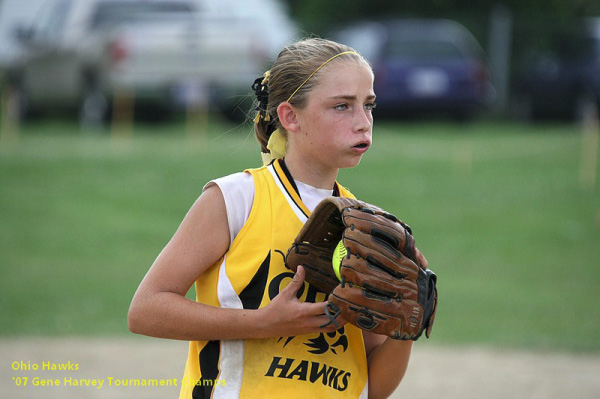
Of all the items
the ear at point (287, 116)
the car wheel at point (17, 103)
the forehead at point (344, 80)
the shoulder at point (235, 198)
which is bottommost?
the car wheel at point (17, 103)

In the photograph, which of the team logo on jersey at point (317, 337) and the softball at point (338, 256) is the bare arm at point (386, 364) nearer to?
the team logo on jersey at point (317, 337)

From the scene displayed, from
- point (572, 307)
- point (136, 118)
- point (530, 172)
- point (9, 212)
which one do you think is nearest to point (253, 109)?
point (572, 307)

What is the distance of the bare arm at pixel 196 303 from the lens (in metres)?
2.28

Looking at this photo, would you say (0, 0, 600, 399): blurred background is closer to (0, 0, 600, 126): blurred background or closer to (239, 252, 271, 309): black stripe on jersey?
(0, 0, 600, 126): blurred background

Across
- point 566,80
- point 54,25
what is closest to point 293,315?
point 54,25

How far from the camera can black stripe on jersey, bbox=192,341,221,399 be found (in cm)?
238

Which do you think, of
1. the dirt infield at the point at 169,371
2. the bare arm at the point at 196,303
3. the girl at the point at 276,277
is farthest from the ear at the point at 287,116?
the dirt infield at the point at 169,371

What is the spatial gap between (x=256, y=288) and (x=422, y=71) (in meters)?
12.8

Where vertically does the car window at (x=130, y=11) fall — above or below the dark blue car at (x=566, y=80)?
above

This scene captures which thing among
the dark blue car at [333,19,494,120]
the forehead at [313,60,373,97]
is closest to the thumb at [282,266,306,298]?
→ the forehead at [313,60,373,97]

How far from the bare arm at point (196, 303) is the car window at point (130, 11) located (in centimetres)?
1170

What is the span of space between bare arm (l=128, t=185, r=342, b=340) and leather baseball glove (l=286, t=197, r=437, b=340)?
68 mm

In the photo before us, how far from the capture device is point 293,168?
8.20 feet

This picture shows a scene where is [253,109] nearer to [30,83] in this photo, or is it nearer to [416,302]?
[416,302]
